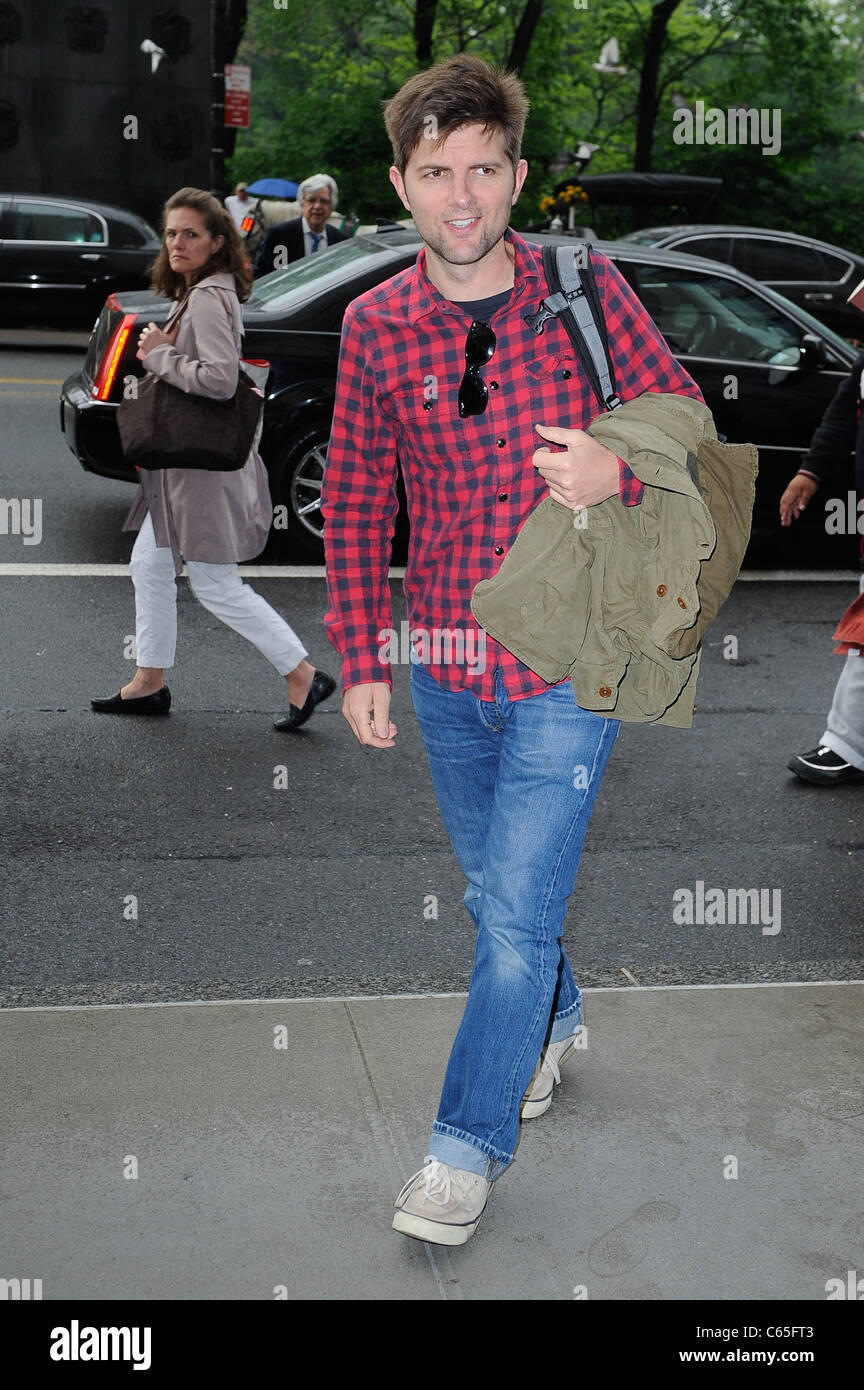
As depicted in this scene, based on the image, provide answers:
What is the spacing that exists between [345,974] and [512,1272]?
4.88 feet

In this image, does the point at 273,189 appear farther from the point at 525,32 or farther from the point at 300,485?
the point at 300,485

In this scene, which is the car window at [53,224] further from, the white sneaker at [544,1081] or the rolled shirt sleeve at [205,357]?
the white sneaker at [544,1081]

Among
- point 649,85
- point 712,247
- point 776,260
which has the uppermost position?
point 649,85

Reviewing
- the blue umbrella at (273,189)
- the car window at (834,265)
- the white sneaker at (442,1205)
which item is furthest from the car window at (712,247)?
the white sneaker at (442,1205)

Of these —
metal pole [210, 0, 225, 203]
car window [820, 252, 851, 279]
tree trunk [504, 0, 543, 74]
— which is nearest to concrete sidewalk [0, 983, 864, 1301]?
car window [820, 252, 851, 279]

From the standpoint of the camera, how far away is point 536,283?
123 inches

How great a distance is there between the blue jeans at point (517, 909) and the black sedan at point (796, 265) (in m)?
15.8

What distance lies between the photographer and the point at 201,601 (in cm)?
638

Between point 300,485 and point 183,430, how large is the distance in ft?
9.61

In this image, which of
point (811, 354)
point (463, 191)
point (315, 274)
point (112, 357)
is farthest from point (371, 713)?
point (811, 354)

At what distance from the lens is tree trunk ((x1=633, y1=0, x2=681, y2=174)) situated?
3244 centimetres

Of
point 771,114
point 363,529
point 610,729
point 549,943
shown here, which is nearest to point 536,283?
point 363,529

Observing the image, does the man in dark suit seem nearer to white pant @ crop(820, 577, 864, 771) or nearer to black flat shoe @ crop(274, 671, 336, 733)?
black flat shoe @ crop(274, 671, 336, 733)
